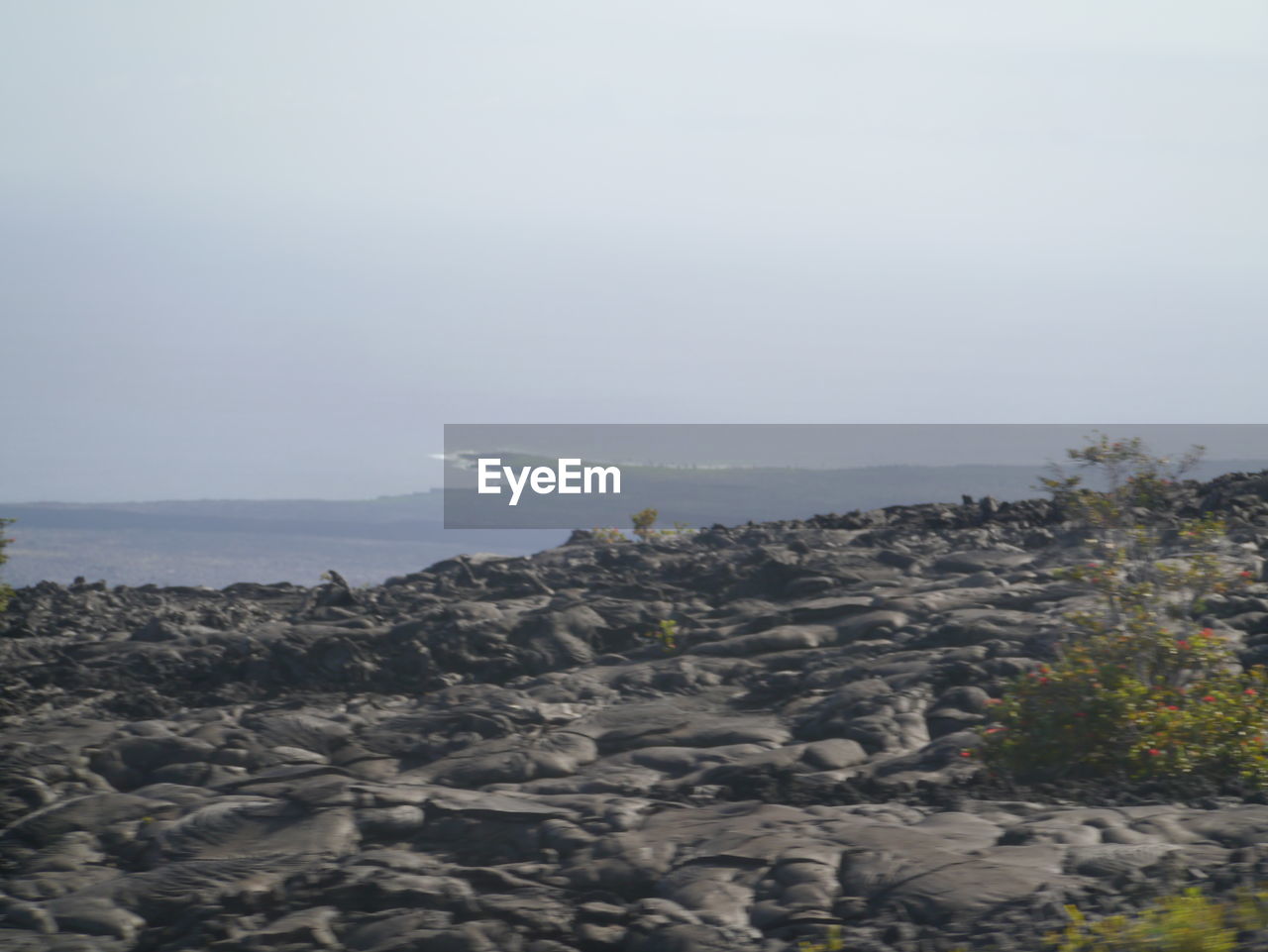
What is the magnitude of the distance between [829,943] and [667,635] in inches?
300

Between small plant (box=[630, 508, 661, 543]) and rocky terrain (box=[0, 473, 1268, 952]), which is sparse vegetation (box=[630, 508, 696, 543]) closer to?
small plant (box=[630, 508, 661, 543])

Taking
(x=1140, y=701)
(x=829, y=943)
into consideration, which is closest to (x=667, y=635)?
(x=1140, y=701)

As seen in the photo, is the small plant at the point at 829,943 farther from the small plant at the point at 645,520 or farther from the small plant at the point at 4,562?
the small plant at the point at 645,520

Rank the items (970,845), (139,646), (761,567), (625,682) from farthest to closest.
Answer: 1. (761,567)
2. (139,646)
3. (625,682)
4. (970,845)

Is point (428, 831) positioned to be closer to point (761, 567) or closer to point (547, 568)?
point (761, 567)

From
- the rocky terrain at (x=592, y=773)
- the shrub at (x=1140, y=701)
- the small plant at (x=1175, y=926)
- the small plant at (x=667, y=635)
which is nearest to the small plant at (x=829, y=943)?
the rocky terrain at (x=592, y=773)

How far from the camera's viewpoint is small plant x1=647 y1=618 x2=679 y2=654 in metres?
12.9

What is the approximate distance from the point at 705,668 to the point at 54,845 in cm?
604

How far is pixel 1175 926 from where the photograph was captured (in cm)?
487

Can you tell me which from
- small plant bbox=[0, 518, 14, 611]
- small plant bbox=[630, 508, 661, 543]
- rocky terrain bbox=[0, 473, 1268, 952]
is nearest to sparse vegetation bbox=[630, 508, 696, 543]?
small plant bbox=[630, 508, 661, 543]

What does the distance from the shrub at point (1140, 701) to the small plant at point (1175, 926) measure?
2513 mm

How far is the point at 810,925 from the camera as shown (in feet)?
19.2

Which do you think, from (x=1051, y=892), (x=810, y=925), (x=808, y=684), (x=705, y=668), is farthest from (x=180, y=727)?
(x=1051, y=892)

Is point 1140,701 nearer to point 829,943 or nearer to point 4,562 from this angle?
point 829,943
